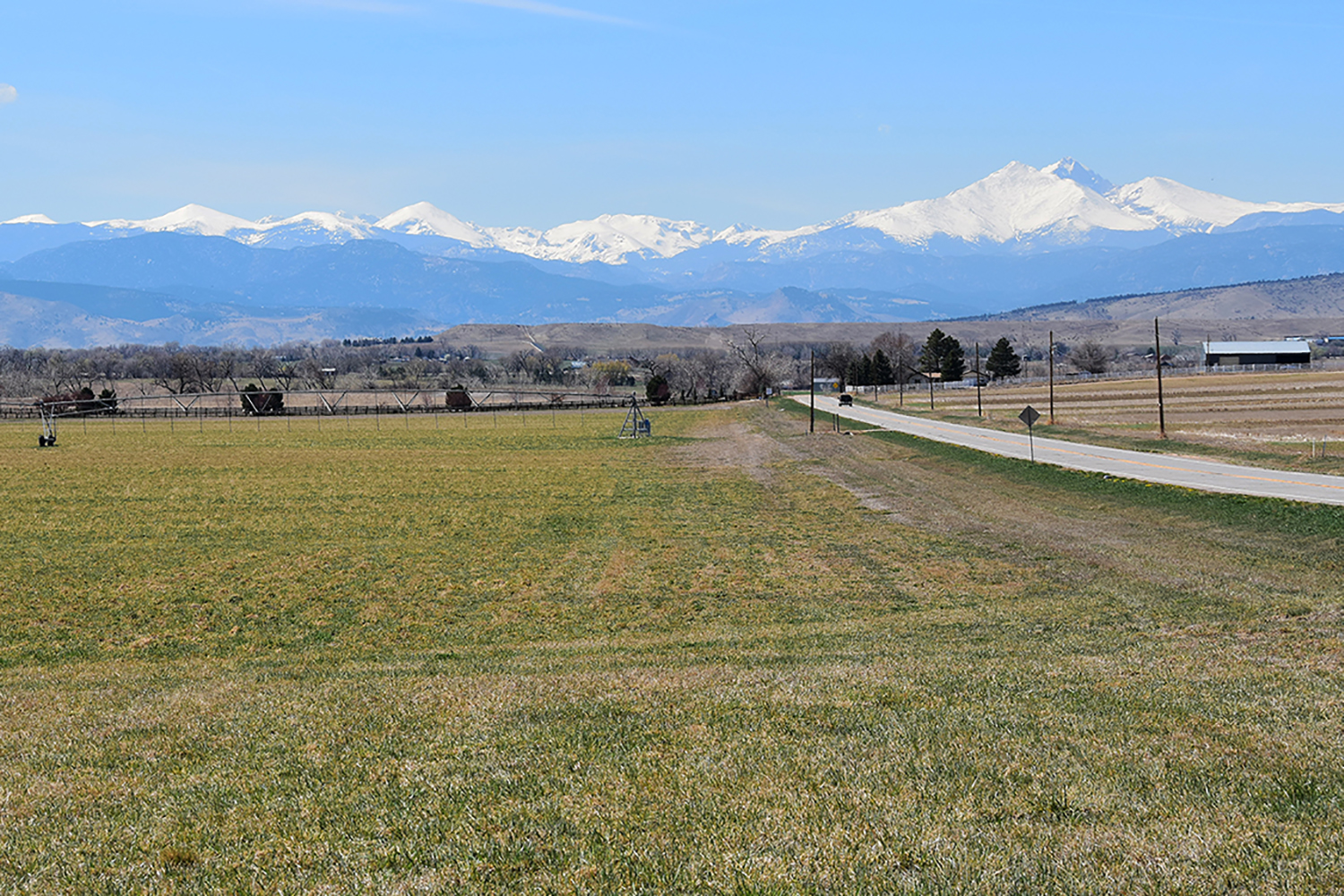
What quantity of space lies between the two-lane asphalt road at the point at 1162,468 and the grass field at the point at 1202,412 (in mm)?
1919

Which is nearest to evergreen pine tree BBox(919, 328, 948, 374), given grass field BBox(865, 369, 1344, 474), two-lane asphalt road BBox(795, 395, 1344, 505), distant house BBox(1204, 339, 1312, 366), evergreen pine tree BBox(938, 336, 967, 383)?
evergreen pine tree BBox(938, 336, 967, 383)

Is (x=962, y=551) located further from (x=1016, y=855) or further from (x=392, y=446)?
(x=392, y=446)

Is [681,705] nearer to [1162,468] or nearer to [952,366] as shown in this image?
[1162,468]

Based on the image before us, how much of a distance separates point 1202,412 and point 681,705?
8091cm

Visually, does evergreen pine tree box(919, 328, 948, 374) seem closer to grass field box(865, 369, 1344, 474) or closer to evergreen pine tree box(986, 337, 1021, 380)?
evergreen pine tree box(986, 337, 1021, 380)

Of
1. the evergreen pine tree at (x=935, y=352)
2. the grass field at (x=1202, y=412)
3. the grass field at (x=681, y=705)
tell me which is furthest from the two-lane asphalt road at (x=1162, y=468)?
the evergreen pine tree at (x=935, y=352)

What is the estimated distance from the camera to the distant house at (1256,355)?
161500 mm

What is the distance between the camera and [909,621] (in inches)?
692

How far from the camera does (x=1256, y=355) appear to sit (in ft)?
531

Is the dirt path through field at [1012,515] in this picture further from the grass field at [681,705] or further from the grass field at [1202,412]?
the grass field at [1202,412]

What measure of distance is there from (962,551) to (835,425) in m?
58.1

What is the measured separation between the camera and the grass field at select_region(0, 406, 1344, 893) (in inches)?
264

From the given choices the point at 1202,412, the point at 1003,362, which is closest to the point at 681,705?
the point at 1202,412

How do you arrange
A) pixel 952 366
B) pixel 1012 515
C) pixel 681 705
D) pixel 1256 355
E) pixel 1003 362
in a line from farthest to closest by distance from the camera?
pixel 1003 362 < pixel 952 366 < pixel 1256 355 < pixel 1012 515 < pixel 681 705
